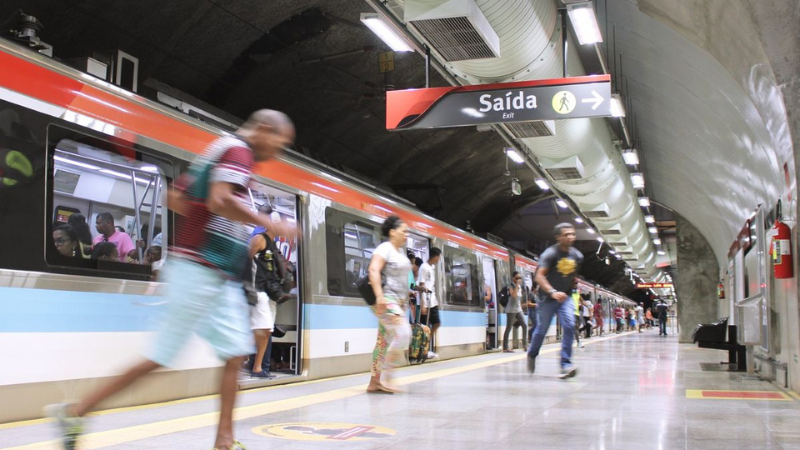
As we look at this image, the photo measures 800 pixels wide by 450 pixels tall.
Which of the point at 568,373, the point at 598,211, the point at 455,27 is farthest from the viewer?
the point at 598,211

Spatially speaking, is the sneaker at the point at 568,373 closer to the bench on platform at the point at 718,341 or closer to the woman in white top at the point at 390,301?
the woman in white top at the point at 390,301

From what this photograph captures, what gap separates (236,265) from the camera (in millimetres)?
3312

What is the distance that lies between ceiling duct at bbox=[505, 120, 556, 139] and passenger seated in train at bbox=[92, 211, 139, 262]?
20.8 ft

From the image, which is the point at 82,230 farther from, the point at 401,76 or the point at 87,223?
the point at 401,76

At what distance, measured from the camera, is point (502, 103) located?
8672mm

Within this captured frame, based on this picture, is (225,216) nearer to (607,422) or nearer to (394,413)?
(394,413)

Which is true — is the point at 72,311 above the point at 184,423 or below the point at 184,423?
above

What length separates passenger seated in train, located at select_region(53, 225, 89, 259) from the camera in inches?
196

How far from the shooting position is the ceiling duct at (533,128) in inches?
419

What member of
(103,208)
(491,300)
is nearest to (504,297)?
(491,300)

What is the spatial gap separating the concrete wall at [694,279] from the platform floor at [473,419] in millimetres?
15938

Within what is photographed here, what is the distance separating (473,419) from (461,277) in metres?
9.44

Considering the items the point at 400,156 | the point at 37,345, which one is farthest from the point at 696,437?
the point at 400,156

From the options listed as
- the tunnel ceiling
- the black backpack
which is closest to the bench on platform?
the tunnel ceiling
